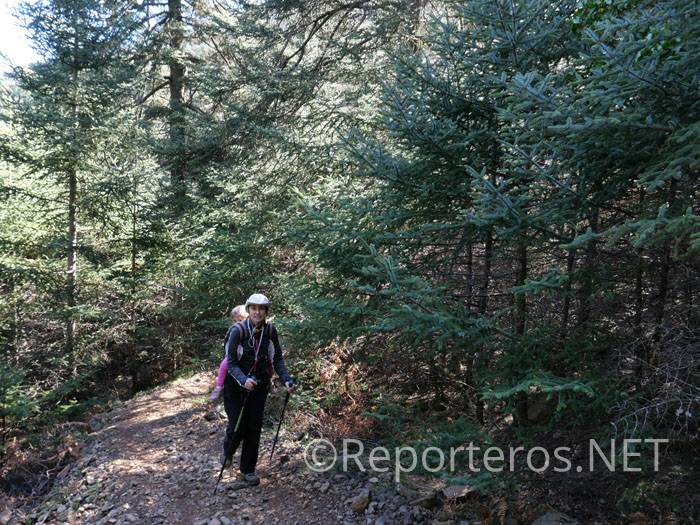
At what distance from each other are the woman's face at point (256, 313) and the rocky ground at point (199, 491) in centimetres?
221

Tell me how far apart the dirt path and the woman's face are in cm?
222

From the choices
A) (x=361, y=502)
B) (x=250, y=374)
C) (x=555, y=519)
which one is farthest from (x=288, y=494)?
(x=555, y=519)

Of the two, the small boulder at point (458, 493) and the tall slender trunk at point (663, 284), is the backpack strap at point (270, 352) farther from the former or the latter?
the tall slender trunk at point (663, 284)

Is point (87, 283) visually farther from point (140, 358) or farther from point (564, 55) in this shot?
point (564, 55)

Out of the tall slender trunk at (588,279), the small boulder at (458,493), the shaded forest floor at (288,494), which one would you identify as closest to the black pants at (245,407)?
the shaded forest floor at (288,494)

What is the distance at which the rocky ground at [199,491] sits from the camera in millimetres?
4805

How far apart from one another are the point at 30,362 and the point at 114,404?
7.71 feet

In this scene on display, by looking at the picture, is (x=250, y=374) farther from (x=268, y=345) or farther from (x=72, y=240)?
(x=72, y=240)

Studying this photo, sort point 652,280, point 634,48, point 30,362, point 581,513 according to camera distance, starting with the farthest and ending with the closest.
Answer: point 30,362 → point 652,280 → point 581,513 → point 634,48

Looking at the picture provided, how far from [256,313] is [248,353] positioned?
50cm

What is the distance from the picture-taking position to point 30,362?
34.4ft

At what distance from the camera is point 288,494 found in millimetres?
5242

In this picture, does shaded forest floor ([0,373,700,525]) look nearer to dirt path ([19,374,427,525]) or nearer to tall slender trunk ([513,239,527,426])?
dirt path ([19,374,427,525])

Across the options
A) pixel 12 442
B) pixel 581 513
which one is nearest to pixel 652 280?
pixel 581 513
